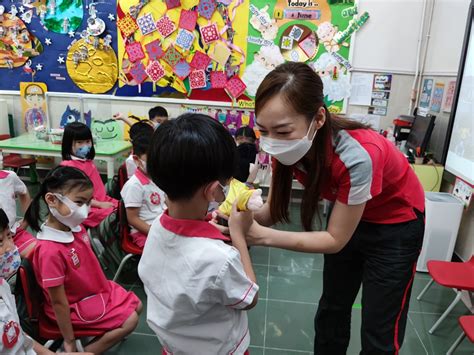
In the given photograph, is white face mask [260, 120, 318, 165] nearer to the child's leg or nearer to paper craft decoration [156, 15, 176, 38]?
the child's leg

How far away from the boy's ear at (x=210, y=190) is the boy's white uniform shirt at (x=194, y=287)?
62 millimetres

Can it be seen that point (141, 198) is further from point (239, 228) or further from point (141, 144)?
point (239, 228)

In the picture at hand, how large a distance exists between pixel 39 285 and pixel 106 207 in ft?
3.78

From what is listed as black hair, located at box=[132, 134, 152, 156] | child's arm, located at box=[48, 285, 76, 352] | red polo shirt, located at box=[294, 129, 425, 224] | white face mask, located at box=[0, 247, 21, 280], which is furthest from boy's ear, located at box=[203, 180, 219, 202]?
black hair, located at box=[132, 134, 152, 156]

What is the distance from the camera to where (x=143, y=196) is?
6.98ft

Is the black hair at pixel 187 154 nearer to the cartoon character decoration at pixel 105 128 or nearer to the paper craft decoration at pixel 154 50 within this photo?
the paper craft decoration at pixel 154 50

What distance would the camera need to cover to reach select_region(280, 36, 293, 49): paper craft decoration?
378cm

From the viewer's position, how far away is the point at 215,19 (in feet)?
12.5

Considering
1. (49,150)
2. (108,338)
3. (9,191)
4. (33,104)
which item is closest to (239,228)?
(108,338)

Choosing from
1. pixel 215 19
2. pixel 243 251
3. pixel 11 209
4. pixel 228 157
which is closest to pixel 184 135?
pixel 228 157

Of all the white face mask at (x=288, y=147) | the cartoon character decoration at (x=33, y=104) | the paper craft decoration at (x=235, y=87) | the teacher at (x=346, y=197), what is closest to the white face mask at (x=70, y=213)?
the teacher at (x=346, y=197)

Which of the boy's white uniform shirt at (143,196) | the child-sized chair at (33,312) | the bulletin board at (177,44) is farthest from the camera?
the bulletin board at (177,44)

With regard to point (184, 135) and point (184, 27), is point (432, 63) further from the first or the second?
point (184, 135)

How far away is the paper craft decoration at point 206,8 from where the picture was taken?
12.4ft
